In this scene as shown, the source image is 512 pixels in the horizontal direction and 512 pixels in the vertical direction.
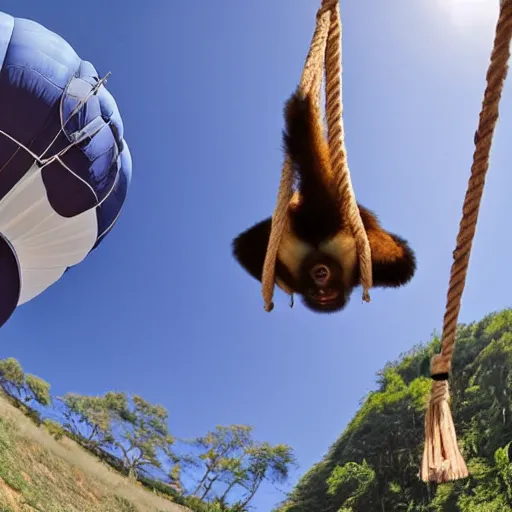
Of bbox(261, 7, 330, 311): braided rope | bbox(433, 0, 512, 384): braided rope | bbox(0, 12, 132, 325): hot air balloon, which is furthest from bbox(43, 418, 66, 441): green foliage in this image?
bbox(433, 0, 512, 384): braided rope

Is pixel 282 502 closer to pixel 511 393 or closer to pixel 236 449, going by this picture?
pixel 236 449

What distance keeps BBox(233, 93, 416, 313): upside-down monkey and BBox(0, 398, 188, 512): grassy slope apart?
10.8 m

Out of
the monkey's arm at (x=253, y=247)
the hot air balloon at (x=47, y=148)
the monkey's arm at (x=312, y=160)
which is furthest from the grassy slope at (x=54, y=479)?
the monkey's arm at (x=312, y=160)

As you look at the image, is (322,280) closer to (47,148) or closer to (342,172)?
(342,172)

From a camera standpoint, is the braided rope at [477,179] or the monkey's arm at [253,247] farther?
the monkey's arm at [253,247]

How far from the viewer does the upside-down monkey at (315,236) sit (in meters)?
1.78

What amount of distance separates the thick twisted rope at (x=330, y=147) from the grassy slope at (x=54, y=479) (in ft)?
35.7

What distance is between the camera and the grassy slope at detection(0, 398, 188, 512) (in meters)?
11.9

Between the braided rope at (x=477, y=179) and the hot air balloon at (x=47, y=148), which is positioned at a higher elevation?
the hot air balloon at (x=47, y=148)

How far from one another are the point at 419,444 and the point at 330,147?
58.7ft

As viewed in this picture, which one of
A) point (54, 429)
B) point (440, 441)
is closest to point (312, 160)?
point (440, 441)

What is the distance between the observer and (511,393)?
15.8 m

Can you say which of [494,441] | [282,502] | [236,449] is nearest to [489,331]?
[494,441]

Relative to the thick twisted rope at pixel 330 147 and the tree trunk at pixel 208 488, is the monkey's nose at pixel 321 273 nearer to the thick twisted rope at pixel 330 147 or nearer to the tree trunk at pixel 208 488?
the thick twisted rope at pixel 330 147
